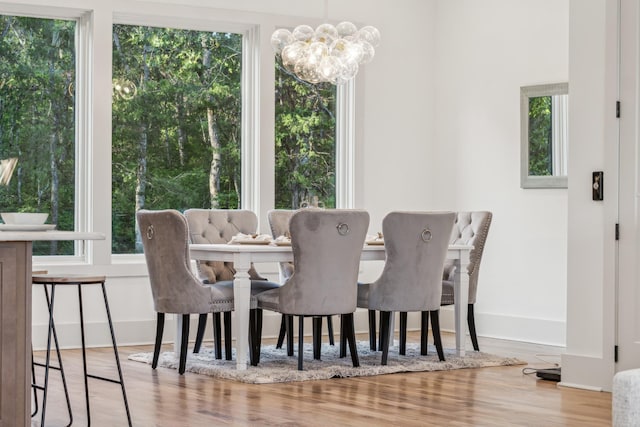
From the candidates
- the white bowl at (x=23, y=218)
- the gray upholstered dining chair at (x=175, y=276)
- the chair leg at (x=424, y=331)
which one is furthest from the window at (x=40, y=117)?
the white bowl at (x=23, y=218)

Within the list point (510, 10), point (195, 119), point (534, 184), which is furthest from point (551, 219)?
point (195, 119)

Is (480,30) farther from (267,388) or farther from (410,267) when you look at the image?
(267,388)

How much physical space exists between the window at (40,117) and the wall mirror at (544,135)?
3.41 meters

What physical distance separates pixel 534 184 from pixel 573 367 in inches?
103

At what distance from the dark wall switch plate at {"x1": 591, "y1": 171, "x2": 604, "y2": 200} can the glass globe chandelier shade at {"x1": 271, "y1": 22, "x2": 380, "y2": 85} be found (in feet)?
6.85

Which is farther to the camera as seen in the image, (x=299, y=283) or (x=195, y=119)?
(x=195, y=119)

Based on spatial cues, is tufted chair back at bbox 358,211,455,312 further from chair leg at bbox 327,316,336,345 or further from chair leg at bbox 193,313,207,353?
chair leg at bbox 193,313,207,353

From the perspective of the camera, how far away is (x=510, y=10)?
8.27 m

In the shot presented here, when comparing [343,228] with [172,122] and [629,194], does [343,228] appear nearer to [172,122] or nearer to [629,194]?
[629,194]

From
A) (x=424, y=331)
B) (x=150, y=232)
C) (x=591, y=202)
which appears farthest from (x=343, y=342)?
(x=591, y=202)

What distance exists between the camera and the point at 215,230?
23.4ft

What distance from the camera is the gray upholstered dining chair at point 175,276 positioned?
6051 millimetres

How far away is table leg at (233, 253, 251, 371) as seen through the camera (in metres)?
6.09

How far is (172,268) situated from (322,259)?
0.88 metres
